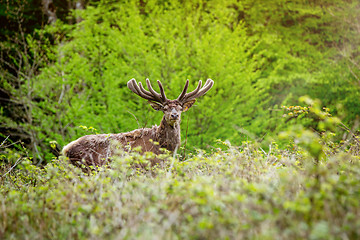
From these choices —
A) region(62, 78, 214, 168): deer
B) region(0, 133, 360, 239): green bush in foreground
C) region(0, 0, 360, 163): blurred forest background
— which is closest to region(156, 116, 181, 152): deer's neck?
region(62, 78, 214, 168): deer

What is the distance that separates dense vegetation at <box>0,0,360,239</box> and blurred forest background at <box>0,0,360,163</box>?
6 cm

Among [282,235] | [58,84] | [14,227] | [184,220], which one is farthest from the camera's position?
[58,84]

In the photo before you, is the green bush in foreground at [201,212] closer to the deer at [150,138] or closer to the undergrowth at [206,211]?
the undergrowth at [206,211]

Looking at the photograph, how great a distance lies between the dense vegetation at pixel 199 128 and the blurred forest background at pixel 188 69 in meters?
0.06

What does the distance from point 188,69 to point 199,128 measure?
5.81 feet

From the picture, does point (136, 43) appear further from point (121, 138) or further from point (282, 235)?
point (282, 235)

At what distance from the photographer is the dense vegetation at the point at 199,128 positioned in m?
2.10

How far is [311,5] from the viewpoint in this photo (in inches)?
503

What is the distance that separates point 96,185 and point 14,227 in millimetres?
831

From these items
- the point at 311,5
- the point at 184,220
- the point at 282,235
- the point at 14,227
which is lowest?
the point at 14,227

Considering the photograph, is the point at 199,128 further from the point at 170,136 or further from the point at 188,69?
the point at 170,136

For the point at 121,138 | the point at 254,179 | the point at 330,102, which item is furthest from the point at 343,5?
the point at 254,179

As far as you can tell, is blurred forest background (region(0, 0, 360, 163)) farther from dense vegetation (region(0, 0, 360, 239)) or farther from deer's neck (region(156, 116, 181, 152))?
deer's neck (region(156, 116, 181, 152))

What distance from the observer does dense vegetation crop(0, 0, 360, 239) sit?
6.89 ft
